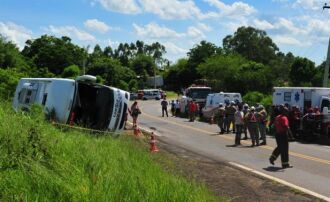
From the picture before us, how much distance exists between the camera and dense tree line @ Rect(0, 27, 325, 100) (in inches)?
2369

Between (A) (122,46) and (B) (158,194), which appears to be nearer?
(B) (158,194)

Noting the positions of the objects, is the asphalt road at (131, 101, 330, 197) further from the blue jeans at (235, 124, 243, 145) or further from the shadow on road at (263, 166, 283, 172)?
the blue jeans at (235, 124, 243, 145)

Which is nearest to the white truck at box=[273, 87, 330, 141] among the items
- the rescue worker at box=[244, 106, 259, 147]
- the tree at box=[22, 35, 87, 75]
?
the rescue worker at box=[244, 106, 259, 147]

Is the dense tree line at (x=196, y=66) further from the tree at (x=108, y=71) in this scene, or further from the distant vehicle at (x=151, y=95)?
the distant vehicle at (x=151, y=95)

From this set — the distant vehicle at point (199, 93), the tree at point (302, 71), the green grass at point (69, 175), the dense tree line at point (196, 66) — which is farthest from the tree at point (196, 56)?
the green grass at point (69, 175)

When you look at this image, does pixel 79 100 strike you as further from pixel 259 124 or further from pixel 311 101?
pixel 311 101

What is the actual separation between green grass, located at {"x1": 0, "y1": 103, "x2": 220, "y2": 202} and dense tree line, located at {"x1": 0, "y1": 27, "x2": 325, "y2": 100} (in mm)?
21394

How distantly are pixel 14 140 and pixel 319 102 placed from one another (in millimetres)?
21593

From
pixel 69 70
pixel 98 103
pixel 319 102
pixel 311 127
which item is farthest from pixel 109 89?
pixel 69 70

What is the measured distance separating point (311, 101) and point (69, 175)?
22215 millimetres

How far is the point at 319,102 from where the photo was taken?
2845 cm

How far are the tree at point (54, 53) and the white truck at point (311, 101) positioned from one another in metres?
58.0

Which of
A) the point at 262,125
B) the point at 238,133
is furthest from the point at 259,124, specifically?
the point at 238,133

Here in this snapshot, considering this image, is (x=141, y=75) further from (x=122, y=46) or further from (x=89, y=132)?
(x=89, y=132)
